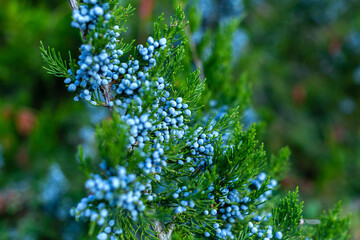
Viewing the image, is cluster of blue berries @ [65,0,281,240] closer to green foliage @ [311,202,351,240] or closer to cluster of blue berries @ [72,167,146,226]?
cluster of blue berries @ [72,167,146,226]

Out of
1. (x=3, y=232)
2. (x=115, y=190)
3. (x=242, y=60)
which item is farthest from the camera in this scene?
(x=242, y=60)

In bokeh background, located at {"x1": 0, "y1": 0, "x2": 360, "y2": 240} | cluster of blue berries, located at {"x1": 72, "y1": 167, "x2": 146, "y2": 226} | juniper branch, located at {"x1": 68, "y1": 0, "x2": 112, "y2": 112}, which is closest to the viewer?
cluster of blue berries, located at {"x1": 72, "y1": 167, "x2": 146, "y2": 226}

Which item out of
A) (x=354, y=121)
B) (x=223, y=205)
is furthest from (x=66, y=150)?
(x=354, y=121)

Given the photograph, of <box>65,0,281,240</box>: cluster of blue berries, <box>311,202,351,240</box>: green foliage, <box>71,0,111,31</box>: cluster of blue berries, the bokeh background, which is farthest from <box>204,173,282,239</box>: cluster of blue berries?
the bokeh background

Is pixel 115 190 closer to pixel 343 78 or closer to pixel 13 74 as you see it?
pixel 13 74

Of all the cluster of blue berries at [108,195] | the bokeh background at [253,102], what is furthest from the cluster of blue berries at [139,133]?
the bokeh background at [253,102]

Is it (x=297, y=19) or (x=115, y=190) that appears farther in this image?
(x=297, y=19)
